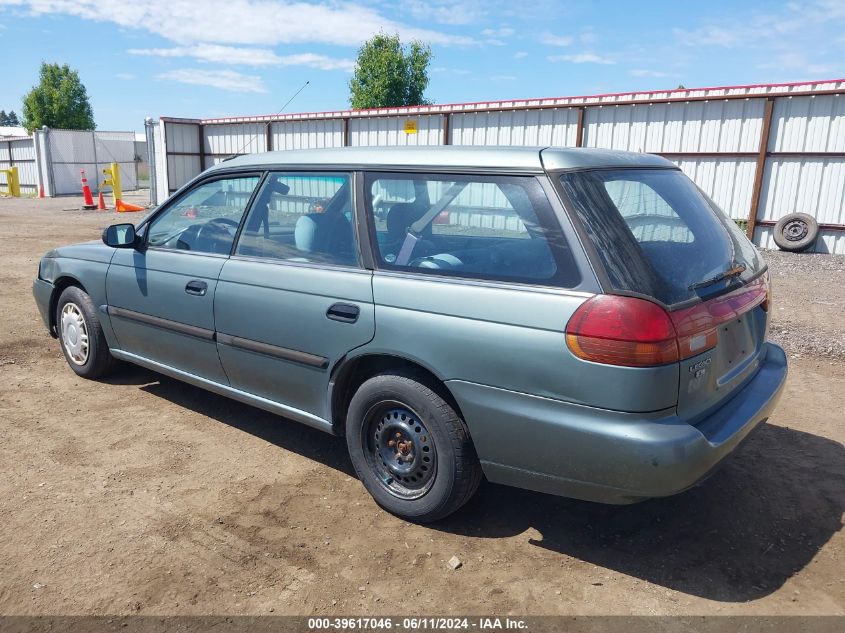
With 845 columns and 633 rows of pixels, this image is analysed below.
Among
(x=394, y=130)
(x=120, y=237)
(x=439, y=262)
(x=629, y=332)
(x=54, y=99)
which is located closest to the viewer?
(x=629, y=332)

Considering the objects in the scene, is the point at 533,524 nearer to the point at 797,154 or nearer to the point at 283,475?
the point at 283,475

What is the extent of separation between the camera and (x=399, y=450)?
336 centimetres

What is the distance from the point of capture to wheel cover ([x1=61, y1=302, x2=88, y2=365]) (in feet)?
16.9

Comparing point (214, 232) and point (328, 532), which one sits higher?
point (214, 232)

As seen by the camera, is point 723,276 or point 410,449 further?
point 410,449

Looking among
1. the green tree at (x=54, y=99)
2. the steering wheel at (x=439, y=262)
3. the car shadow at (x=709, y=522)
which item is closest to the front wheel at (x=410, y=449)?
the car shadow at (x=709, y=522)

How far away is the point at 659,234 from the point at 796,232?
37.3 feet

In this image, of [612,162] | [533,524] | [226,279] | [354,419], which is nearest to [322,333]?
[354,419]

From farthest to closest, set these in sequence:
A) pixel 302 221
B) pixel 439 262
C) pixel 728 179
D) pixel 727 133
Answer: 1. pixel 728 179
2. pixel 727 133
3. pixel 302 221
4. pixel 439 262

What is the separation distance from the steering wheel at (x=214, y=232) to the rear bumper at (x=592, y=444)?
1930 millimetres

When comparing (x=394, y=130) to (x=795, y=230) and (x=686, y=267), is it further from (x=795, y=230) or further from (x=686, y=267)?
(x=686, y=267)

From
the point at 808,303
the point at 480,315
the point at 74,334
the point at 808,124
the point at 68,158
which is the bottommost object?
the point at 808,303

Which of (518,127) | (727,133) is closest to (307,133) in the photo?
(518,127)

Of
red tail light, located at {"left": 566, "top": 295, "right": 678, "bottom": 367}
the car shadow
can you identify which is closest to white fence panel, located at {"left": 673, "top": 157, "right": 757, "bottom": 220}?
the car shadow
